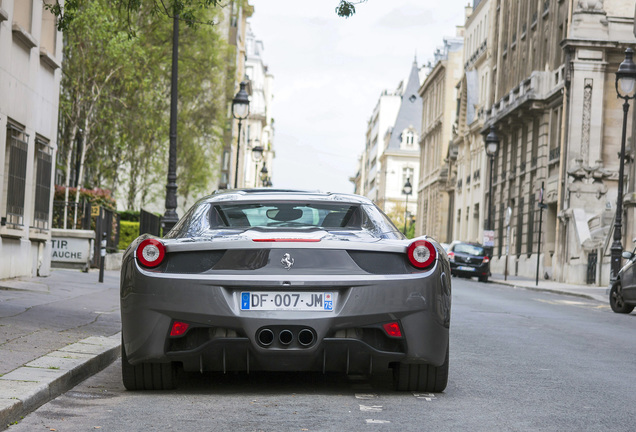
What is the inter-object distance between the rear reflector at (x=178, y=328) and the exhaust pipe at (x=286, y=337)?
58 centimetres

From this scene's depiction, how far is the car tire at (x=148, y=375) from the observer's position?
705 cm

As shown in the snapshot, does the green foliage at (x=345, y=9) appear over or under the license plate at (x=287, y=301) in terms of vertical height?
over

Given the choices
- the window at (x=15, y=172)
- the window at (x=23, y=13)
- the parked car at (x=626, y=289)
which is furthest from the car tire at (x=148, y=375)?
the parked car at (x=626, y=289)

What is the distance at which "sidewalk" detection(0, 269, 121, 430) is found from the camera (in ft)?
21.1

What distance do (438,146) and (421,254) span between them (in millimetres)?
93123

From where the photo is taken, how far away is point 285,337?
6586 millimetres

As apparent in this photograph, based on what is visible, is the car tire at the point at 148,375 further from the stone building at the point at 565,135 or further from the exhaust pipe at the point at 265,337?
the stone building at the point at 565,135

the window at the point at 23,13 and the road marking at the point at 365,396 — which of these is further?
the window at the point at 23,13

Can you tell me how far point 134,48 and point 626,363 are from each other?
26341 millimetres

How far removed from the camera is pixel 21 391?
245 inches

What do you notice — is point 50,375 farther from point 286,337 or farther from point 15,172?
point 15,172

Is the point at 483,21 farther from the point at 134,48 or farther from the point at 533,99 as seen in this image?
the point at 134,48

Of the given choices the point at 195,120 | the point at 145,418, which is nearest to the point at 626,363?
the point at 145,418

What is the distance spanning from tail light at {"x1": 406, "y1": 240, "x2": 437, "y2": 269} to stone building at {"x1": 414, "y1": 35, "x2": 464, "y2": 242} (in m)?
79.4
